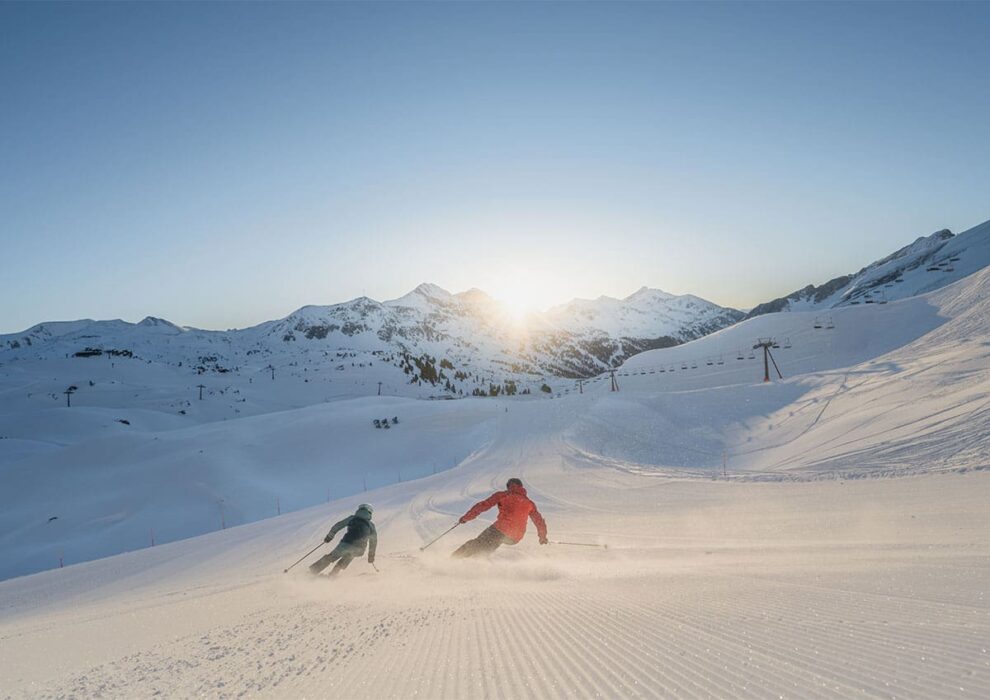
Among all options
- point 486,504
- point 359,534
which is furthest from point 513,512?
point 359,534

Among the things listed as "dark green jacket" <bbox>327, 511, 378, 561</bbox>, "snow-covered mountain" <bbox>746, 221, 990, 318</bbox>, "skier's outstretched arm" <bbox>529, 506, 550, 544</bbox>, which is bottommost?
"skier's outstretched arm" <bbox>529, 506, 550, 544</bbox>

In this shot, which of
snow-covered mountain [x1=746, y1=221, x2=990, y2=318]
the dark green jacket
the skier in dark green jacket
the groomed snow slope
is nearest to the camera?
the groomed snow slope

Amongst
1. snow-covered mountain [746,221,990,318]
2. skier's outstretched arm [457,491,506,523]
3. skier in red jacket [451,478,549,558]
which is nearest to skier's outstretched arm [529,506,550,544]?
skier in red jacket [451,478,549,558]

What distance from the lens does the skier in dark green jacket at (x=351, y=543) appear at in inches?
388

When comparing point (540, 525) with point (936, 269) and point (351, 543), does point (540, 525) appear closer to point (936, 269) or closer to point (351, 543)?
point (351, 543)

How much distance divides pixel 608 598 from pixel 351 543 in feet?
18.1

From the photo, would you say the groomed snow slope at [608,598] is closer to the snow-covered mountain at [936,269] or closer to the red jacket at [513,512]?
the red jacket at [513,512]

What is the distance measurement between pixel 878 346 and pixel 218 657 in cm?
7372

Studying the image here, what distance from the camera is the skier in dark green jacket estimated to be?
32.3ft

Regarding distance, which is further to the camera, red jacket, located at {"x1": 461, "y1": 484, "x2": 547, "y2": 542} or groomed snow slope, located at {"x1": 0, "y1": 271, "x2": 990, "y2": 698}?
red jacket, located at {"x1": 461, "y1": 484, "x2": 547, "y2": 542}

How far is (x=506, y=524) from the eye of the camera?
34.4ft

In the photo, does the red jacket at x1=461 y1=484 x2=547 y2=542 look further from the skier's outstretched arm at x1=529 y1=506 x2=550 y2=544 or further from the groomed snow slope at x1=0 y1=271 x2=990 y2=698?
the groomed snow slope at x1=0 y1=271 x2=990 y2=698

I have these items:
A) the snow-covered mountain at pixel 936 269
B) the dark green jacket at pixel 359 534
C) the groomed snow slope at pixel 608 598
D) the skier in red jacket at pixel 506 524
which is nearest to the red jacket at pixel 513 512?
the skier in red jacket at pixel 506 524

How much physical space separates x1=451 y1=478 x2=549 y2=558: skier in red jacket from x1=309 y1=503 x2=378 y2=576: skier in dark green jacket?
165 cm
